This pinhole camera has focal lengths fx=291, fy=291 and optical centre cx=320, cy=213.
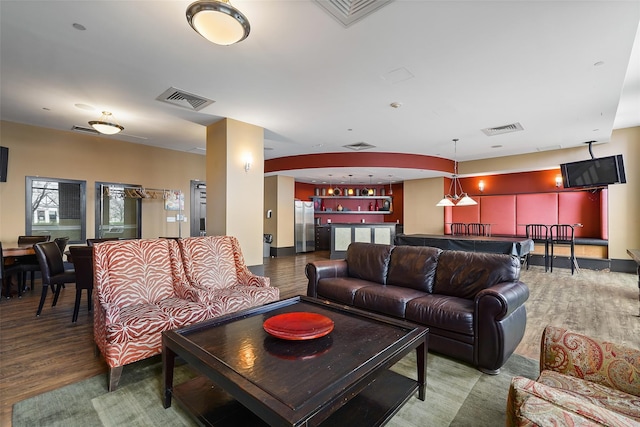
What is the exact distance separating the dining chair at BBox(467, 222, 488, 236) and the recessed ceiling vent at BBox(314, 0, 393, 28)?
7.66m

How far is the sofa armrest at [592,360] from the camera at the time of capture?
139 centimetres

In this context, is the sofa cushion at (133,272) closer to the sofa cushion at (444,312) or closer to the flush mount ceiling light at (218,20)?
the flush mount ceiling light at (218,20)

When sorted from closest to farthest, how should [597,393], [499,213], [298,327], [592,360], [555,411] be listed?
1. [555,411]
2. [597,393]
3. [592,360]
4. [298,327]
5. [499,213]

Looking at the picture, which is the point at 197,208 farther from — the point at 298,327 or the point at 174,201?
the point at 298,327

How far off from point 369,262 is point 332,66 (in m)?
2.38

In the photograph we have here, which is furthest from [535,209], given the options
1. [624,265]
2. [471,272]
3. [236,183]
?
[236,183]

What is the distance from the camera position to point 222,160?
189 inches

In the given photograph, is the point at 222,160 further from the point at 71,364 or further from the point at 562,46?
the point at 562,46

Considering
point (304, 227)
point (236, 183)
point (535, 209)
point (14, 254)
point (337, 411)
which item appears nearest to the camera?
point (337, 411)

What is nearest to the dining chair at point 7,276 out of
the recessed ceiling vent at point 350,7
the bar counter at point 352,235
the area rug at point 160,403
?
A: the area rug at point 160,403

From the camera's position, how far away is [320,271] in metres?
3.80

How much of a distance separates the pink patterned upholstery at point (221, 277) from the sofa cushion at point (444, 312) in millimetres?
1531

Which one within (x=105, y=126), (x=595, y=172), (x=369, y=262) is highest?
(x=105, y=126)

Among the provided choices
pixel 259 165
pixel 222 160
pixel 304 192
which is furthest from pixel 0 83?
pixel 304 192
